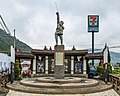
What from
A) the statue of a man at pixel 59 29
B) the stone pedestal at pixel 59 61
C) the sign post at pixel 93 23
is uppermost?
the sign post at pixel 93 23

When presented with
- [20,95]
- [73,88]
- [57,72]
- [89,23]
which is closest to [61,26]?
[57,72]

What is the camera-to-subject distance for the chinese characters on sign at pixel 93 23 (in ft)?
95.0

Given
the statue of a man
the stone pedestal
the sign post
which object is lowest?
the stone pedestal

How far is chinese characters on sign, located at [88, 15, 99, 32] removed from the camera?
29.0 metres

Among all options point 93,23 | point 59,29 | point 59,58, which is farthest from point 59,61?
point 93,23

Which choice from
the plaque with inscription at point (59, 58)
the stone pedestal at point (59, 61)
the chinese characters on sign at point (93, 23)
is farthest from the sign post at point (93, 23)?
the plaque with inscription at point (59, 58)

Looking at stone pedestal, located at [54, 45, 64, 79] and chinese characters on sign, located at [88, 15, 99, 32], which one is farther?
chinese characters on sign, located at [88, 15, 99, 32]

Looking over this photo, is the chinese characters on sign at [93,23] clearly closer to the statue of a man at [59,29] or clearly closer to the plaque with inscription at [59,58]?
the statue of a man at [59,29]

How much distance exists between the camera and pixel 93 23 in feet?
96.4

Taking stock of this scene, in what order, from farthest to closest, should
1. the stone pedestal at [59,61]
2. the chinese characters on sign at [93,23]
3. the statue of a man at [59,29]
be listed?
the chinese characters on sign at [93,23], the statue of a man at [59,29], the stone pedestal at [59,61]

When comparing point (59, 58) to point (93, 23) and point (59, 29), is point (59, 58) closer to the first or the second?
point (59, 29)

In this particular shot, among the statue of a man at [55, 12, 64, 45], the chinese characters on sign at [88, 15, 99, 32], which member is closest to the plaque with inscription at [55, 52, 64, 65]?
the statue of a man at [55, 12, 64, 45]

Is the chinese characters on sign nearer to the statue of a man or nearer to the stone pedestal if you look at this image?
the statue of a man

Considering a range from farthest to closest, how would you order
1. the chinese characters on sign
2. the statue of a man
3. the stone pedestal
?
1. the chinese characters on sign
2. the statue of a man
3. the stone pedestal
